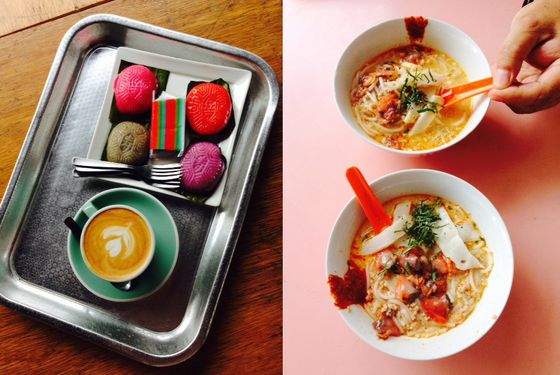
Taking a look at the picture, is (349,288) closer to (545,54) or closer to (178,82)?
(545,54)

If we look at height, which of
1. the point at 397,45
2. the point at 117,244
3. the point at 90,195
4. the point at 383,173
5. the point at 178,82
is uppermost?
the point at 178,82

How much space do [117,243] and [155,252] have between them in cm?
13

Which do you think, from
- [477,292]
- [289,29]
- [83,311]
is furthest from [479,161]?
[83,311]

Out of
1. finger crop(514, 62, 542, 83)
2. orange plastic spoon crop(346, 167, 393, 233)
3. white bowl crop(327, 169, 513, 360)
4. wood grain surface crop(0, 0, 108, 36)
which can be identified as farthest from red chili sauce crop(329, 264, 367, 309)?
wood grain surface crop(0, 0, 108, 36)

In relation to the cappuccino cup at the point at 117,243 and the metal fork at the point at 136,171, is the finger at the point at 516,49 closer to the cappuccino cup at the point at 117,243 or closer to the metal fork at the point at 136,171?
the metal fork at the point at 136,171

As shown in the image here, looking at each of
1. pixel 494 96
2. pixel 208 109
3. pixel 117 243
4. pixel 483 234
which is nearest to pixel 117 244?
pixel 117 243

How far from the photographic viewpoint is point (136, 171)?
5.99 ft

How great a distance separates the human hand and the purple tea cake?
2.87ft

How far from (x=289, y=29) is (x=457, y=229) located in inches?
35.0

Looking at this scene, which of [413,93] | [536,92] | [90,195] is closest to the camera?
[536,92]

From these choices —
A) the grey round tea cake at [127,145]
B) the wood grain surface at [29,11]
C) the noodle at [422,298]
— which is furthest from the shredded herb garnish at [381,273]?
the wood grain surface at [29,11]

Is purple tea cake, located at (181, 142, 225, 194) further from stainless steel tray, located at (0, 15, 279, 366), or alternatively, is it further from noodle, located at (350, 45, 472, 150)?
noodle, located at (350, 45, 472, 150)

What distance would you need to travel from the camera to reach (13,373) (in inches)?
72.0

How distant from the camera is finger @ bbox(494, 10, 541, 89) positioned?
1488 mm
